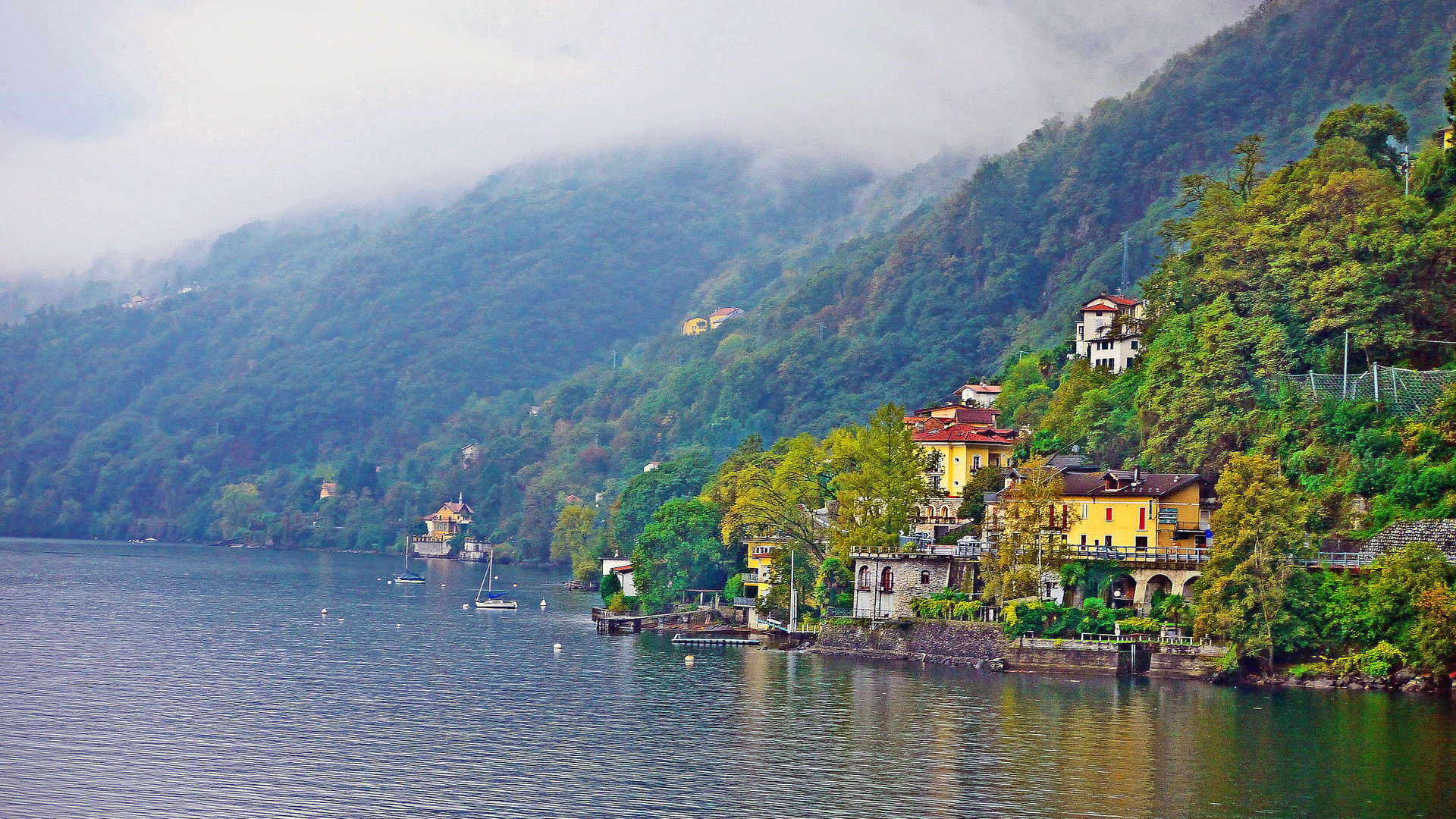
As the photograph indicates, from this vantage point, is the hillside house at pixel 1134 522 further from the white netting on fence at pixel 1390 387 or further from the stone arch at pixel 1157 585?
the white netting on fence at pixel 1390 387

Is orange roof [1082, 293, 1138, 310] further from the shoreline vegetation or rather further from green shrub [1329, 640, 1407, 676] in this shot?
green shrub [1329, 640, 1407, 676]

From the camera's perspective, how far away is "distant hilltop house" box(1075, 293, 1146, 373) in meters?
113

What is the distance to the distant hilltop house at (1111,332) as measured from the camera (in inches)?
4439

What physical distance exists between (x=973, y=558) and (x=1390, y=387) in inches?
972

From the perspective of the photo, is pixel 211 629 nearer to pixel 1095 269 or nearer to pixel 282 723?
pixel 282 723

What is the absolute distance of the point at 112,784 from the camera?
5291 cm

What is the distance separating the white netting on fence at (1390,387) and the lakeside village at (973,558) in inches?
363

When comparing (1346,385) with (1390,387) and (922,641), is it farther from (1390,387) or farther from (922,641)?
(922,641)

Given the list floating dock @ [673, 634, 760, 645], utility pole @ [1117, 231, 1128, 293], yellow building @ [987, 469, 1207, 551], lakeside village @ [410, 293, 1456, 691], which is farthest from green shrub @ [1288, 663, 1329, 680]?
utility pole @ [1117, 231, 1128, 293]

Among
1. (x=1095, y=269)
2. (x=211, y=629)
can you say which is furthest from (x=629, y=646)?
(x=1095, y=269)

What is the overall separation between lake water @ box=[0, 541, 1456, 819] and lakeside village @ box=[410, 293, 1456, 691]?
9.48ft

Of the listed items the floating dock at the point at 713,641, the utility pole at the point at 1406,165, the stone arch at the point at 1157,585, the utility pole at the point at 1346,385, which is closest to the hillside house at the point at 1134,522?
the stone arch at the point at 1157,585

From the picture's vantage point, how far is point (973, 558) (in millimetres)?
86500

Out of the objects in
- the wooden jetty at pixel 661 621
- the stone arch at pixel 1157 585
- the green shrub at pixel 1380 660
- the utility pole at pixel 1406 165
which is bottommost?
the wooden jetty at pixel 661 621
